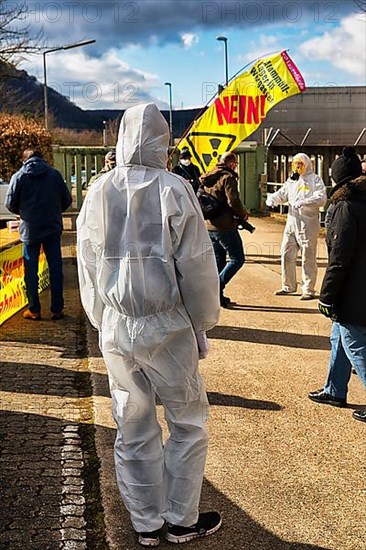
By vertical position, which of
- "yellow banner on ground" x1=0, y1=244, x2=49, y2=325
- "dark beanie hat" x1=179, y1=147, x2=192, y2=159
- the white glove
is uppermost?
"dark beanie hat" x1=179, y1=147, x2=192, y2=159

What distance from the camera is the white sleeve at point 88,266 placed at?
13.1 feet

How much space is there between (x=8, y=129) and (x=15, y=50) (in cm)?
390

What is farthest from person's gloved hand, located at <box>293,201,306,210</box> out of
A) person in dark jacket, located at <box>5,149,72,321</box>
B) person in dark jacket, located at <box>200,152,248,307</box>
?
person in dark jacket, located at <box>5,149,72,321</box>

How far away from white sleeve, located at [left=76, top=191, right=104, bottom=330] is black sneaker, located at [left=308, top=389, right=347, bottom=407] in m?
2.55

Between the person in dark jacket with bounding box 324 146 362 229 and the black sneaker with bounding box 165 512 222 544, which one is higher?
the person in dark jacket with bounding box 324 146 362 229

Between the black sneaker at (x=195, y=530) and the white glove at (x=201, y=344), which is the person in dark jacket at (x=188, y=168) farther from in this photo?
the black sneaker at (x=195, y=530)

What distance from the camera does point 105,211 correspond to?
387 cm

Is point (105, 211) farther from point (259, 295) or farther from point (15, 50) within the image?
point (15, 50)

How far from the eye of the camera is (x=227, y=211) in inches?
372

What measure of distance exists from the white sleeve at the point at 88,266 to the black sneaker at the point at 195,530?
109cm

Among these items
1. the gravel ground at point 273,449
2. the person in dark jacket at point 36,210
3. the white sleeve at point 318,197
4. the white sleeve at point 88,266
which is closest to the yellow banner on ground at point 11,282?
the person in dark jacket at point 36,210

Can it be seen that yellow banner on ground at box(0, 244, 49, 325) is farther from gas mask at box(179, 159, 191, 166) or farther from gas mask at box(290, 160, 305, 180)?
gas mask at box(290, 160, 305, 180)

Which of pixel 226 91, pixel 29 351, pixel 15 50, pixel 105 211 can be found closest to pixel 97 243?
pixel 105 211

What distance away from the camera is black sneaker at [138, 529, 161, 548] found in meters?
3.92
